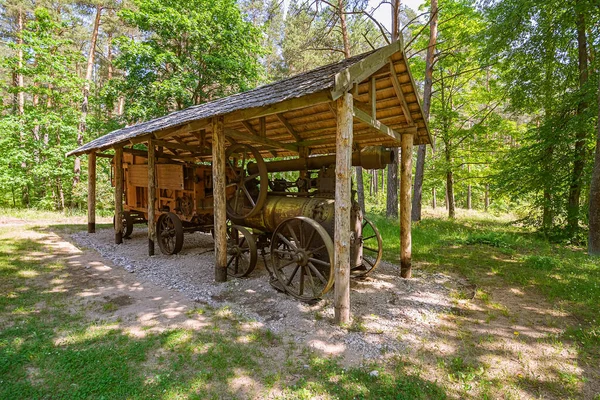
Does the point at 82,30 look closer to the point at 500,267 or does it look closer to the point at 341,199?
the point at 341,199

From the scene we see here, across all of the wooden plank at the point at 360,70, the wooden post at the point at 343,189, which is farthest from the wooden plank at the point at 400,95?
the wooden post at the point at 343,189

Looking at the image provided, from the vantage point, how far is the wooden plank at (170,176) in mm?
6905

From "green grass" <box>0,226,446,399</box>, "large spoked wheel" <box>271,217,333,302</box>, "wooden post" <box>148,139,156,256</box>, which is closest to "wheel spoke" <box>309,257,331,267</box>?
"large spoked wheel" <box>271,217,333,302</box>

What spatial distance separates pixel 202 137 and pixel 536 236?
11.1 meters

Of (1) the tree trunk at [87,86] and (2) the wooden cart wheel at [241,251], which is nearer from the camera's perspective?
(2) the wooden cart wheel at [241,251]

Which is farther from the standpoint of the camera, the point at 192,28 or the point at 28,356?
the point at 192,28

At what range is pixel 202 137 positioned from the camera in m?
6.98

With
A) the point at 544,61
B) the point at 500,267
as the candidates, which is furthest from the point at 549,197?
the point at 500,267

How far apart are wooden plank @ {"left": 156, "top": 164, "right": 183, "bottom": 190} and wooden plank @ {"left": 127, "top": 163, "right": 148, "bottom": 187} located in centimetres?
91

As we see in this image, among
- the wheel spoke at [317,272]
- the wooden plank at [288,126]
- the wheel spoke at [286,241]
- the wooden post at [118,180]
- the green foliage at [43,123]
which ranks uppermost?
the green foliage at [43,123]

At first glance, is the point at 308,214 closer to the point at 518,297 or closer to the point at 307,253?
the point at 307,253

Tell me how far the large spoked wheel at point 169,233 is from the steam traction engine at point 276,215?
0.02 metres

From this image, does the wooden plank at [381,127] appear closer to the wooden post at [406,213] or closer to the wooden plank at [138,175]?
the wooden post at [406,213]

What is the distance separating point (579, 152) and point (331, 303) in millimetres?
9433
